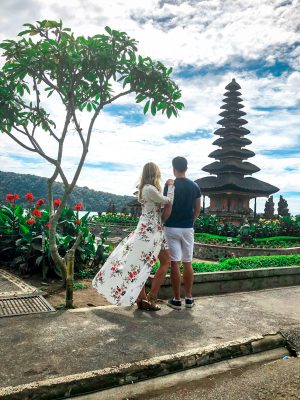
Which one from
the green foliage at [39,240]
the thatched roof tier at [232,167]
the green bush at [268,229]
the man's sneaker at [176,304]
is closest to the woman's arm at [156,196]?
the man's sneaker at [176,304]

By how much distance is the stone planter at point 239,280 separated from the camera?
6.17 meters

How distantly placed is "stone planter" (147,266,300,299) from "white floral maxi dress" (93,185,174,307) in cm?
99

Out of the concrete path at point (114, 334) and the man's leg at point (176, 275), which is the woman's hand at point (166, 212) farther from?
the concrete path at point (114, 334)

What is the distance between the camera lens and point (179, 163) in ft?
16.9

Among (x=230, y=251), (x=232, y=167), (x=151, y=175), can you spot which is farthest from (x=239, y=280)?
(x=232, y=167)

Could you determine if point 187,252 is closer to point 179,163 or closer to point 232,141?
point 179,163

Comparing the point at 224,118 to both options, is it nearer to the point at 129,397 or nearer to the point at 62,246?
the point at 62,246

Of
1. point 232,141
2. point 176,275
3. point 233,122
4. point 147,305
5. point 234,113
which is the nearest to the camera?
point 147,305

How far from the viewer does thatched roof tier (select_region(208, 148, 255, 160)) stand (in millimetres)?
39062

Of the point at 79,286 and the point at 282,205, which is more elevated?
the point at 282,205

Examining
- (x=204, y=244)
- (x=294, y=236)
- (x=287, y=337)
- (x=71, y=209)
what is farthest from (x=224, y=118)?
(x=287, y=337)

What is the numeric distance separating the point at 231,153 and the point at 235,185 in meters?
5.45

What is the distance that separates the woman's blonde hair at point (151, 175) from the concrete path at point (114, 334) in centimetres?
177

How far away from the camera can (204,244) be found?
18781 mm
